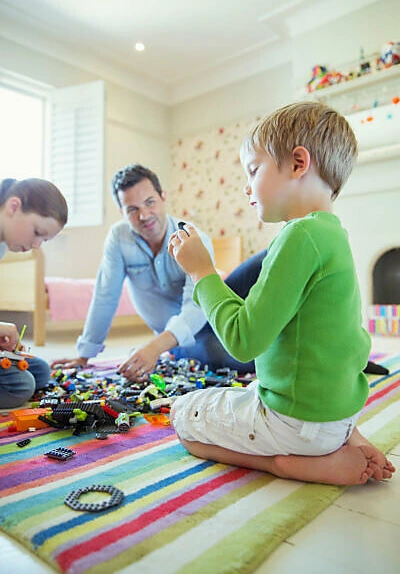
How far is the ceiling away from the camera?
3418 millimetres

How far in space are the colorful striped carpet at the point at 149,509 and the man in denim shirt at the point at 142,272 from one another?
0.72 m

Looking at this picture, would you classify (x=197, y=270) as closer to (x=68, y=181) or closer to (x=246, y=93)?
(x=68, y=181)

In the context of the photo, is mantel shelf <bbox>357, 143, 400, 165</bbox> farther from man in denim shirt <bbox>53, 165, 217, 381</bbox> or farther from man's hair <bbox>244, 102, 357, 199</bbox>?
man's hair <bbox>244, 102, 357, 199</bbox>

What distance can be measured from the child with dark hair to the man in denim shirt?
421mm

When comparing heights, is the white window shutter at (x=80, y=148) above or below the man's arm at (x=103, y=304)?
above

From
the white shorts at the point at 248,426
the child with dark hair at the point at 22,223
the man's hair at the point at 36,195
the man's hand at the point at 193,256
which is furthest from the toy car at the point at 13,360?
the man's hand at the point at 193,256

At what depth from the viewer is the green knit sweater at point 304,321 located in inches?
28.0

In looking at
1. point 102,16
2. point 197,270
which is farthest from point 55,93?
point 197,270

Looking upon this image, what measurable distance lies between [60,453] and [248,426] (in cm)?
38

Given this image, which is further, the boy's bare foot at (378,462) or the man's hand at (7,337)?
the man's hand at (7,337)

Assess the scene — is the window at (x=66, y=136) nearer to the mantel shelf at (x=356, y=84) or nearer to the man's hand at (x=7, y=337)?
the mantel shelf at (x=356, y=84)

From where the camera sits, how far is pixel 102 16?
139 inches

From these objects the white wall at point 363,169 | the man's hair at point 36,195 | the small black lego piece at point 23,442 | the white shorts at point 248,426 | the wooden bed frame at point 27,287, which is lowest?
the small black lego piece at point 23,442

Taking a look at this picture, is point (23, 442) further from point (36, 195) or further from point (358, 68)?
point (358, 68)
